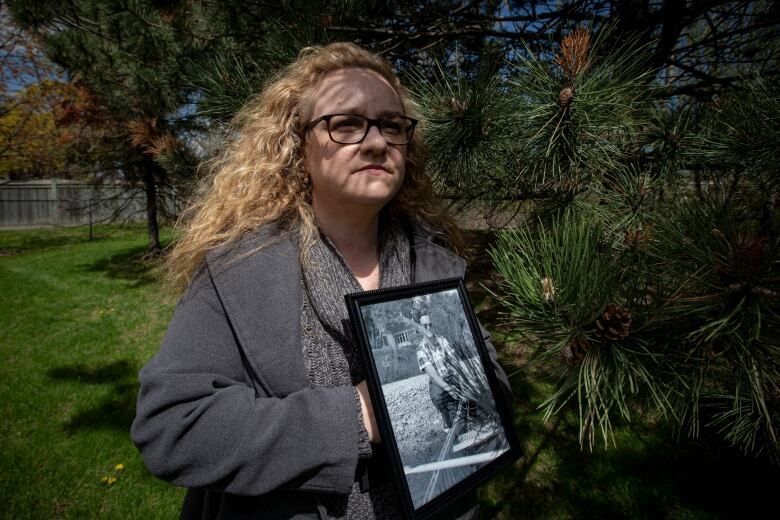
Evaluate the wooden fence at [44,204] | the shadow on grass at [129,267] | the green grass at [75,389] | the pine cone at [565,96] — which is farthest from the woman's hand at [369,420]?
the wooden fence at [44,204]

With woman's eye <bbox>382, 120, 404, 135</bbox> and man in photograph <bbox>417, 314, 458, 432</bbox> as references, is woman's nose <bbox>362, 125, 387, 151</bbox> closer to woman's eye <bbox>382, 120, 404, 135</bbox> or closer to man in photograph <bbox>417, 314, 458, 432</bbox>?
woman's eye <bbox>382, 120, 404, 135</bbox>

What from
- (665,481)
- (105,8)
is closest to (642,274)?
(665,481)

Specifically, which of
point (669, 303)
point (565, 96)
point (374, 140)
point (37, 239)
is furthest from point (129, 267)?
point (669, 303)

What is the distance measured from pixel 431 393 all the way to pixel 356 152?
27.1 inches

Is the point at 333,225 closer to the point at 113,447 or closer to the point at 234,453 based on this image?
the point at 234,453

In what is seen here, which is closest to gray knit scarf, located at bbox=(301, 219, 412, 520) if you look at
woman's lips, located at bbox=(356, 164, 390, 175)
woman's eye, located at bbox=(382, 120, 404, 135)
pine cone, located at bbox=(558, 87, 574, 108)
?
woman's lips, located at bbox=(356, 164, 390, 175)

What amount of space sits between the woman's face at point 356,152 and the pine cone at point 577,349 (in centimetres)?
66

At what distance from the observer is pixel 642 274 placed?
760mm

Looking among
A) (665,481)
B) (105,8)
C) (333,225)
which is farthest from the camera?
(665,481)

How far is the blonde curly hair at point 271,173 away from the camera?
1255 mm

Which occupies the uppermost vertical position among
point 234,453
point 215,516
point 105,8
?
point 105,8

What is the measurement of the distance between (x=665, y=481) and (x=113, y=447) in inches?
A: 145

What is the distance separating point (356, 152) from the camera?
1.15 meters

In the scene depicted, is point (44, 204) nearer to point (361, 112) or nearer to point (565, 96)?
point (361, 112)
